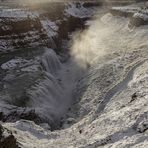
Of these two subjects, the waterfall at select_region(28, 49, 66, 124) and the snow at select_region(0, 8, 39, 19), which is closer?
the waterfall at select_region(28, 49, 66, 124)

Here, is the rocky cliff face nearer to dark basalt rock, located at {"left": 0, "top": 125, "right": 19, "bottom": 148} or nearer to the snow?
dark basalt rock, located at {"left": 0, "top": 125, "right": 19, "bottom": 148}

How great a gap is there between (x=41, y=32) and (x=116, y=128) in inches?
1110

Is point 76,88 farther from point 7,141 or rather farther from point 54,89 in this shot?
point 7,141

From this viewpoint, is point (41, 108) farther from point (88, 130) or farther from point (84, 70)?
point (84, 70)

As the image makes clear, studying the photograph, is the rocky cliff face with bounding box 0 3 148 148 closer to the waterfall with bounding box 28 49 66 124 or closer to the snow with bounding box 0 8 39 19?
the waterfall with bounding box 28 49 66 124

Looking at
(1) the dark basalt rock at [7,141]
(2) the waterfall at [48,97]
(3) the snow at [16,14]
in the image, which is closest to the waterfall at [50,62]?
(2) the waterfall at [48,97]

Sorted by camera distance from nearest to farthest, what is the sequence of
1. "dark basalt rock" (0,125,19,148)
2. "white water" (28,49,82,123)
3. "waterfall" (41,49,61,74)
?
"dark basalt rock" (0,125,19,148) < "white water" (28,49,82,123) < "waterfall" (41,49,61,74)

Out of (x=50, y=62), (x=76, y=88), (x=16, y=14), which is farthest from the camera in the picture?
(x=16, y=14)

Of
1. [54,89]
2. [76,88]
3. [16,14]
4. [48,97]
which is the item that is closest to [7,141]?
Result: [48,97]

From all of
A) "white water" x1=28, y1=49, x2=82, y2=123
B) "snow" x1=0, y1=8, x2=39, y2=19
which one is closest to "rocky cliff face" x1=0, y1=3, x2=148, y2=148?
"white water" x1=28, y1=49, x2=82, y2=123

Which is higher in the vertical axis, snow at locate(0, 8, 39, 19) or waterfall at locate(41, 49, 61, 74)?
snow at locate(0, 8, 39, 19)

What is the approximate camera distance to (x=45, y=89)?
97.8 ft

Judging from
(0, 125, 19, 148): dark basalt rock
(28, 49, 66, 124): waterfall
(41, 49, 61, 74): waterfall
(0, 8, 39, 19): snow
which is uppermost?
(0, 125, 19, 148): dark basalt rock

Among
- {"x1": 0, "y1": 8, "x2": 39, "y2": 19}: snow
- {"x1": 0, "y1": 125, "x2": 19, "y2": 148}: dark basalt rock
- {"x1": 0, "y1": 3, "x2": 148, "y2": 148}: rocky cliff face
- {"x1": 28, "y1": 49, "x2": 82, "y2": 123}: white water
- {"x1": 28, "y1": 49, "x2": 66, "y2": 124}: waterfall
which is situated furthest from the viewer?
{"x1": 0, "y1": 8, "x2": 39, "y2": 19}: snow
